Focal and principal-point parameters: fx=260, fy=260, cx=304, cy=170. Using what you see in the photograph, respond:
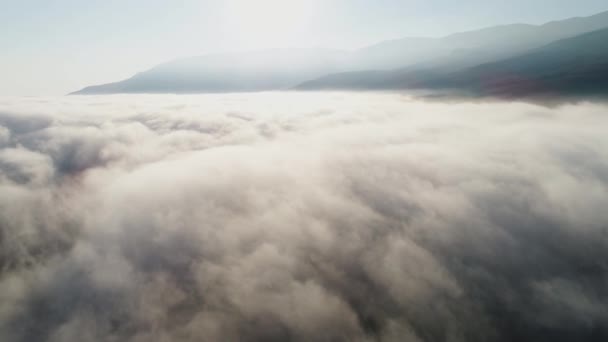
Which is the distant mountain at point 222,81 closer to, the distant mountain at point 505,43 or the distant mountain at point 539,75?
the distant mountain at point 505,43

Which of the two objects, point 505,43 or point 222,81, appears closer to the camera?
point 505,43

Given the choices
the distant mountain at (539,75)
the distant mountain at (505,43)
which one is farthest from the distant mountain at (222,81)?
the distant mountain at (539,75)

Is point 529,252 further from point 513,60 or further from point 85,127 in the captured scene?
point 513,60

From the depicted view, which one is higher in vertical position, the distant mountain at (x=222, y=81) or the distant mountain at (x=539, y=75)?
the distant mountain at (x=222, y=81)

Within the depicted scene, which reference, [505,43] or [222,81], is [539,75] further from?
[222,81]

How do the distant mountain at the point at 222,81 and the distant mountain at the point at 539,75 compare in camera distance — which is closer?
the distant mountain at the point at 539,75

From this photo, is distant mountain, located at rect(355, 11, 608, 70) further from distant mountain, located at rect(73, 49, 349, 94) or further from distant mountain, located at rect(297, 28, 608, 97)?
distant mountain, located at rect(73, 49, 349, 94)

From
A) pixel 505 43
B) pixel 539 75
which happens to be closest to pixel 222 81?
pixel 539 75

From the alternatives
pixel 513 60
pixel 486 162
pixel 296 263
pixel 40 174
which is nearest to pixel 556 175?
pixel 486 162

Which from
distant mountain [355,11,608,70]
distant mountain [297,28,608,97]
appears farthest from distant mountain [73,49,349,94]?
distant mountain [297,28,608,97]
